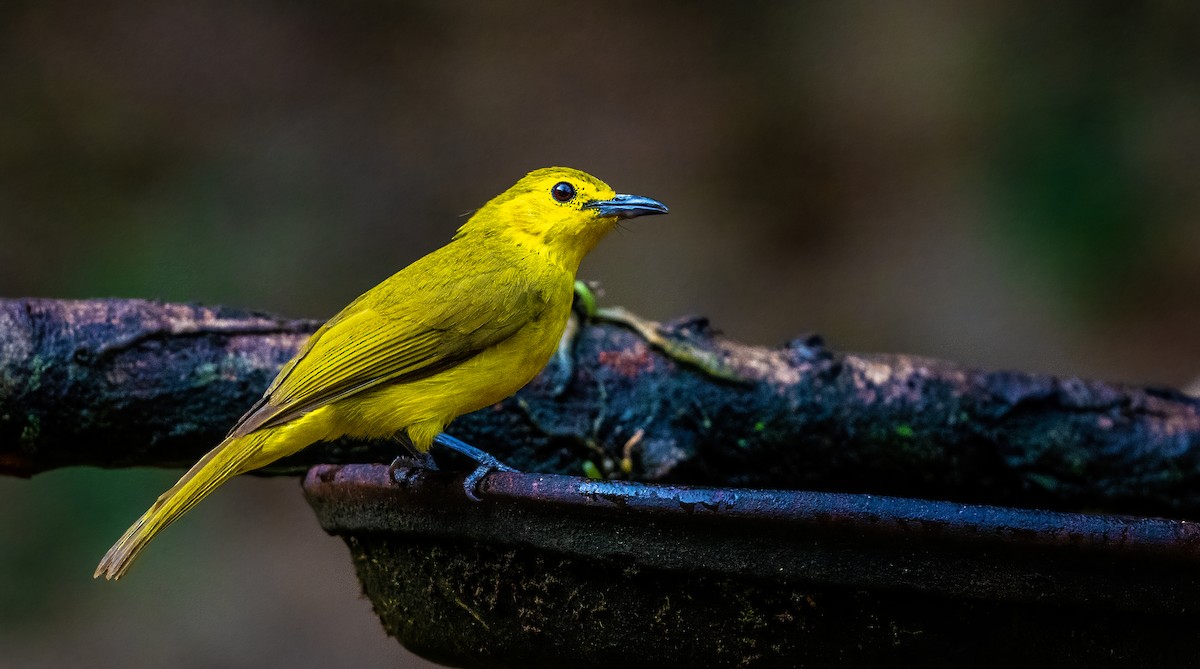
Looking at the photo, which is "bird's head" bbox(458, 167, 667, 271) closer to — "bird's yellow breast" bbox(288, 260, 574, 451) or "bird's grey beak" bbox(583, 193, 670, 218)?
"bird's grey beak" bbox(583, 193, 670, 218)

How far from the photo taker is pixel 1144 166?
19.3ft

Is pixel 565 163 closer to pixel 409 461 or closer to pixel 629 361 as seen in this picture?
pixel 629 361

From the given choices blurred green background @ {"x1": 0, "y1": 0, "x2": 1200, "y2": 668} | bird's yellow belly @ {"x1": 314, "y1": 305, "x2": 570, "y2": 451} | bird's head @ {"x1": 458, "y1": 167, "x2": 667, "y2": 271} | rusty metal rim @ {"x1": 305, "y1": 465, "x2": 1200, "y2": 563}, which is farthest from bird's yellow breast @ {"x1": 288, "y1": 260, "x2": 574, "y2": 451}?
blurred green background @ {"x1": 0, "y1": 0, "x2": 1200, "y2": 668}

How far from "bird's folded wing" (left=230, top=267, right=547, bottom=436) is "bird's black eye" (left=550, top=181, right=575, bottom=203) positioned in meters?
0.35

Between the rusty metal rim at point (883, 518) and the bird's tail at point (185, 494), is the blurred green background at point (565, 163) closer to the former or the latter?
the bird's tail at point (185, 494)

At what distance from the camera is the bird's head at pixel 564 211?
283cm

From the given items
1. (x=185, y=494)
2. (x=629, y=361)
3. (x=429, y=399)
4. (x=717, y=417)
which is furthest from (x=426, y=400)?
(x=717, y=417)

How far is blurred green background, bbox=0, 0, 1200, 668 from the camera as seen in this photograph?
5727mm

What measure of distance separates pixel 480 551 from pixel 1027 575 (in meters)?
0.83

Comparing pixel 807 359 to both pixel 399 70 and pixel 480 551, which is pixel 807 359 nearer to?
pixel 480 551

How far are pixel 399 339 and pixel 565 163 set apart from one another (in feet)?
13.0

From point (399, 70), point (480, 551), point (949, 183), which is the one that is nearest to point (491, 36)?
point (399, 70)

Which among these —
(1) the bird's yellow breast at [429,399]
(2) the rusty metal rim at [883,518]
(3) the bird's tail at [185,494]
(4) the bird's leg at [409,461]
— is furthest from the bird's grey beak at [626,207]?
(2) the rusty metal rim at [883,518]

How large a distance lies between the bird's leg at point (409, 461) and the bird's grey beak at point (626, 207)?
0.75 meters
